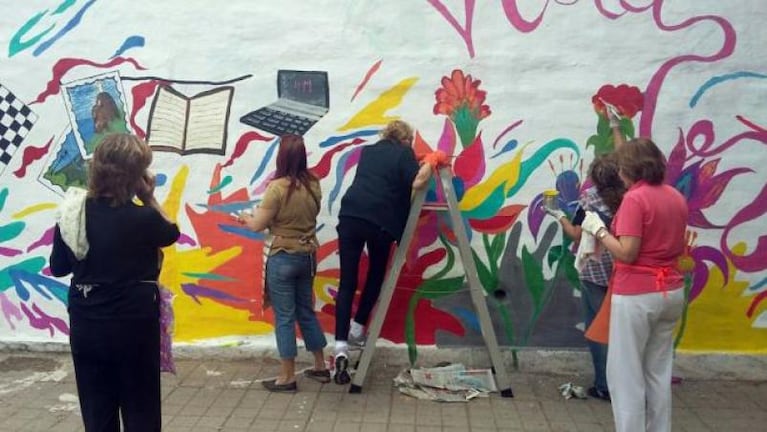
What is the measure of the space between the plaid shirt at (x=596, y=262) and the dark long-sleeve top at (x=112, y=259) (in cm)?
264

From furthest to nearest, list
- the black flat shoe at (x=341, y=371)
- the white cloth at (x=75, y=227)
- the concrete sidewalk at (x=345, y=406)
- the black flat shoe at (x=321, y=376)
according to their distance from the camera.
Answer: the black flat shoe at (x=321, y=376)
the black flat shoe at (x=341, y=371)
the concrete sidewalk at (x=345, y=406)
the white cloth at (x=75, y=227)

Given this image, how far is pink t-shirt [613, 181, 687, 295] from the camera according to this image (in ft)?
11.3

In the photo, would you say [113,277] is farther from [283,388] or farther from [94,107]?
[94,107]

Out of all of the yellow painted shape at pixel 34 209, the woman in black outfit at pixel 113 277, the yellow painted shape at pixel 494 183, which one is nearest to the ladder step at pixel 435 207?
the yellow painted shape at pixel 494 183

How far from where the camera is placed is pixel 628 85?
486cm

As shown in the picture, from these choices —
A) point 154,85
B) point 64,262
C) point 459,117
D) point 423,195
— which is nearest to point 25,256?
point 154,85

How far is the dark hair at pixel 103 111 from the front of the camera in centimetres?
517

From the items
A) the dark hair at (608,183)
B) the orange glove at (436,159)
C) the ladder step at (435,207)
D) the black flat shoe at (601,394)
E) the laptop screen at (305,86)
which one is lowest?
the black flat shoe at (601,394)

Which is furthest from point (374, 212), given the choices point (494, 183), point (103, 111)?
point (103, 111)

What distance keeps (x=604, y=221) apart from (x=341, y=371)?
1977 mm

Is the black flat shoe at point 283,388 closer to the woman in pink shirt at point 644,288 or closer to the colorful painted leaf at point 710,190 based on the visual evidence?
the woman in pink shirt at point 644,288

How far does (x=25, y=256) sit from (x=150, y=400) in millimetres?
2772

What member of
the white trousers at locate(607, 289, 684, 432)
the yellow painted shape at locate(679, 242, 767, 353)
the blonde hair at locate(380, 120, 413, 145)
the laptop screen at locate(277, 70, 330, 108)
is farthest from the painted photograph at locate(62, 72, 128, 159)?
the yellow painted shape at locate(679, 242, 767, 353)

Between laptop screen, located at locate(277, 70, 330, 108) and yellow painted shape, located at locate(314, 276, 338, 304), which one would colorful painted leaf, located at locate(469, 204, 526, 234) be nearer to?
yellow painted shape, located at locate(314, 276, 338, 304)
